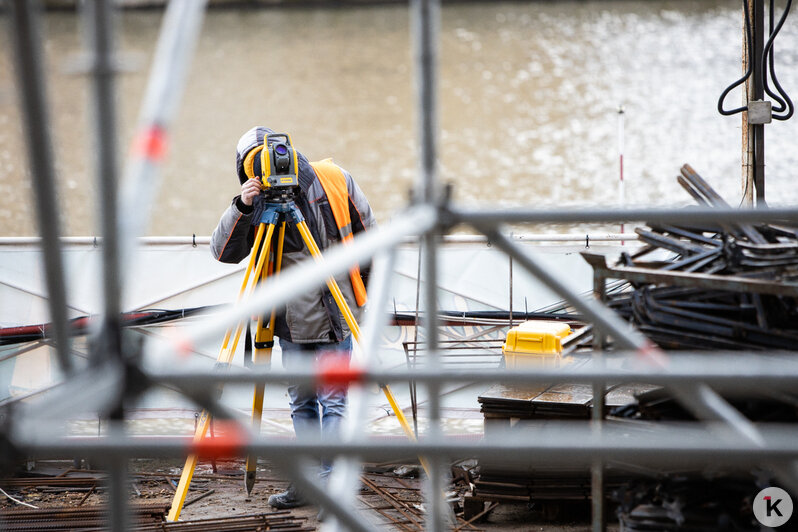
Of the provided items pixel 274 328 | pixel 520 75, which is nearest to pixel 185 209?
pixel 520 75

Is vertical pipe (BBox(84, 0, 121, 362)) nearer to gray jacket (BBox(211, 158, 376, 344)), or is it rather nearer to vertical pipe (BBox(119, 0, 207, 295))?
vertical pipe (BBox(119, 0, 207, 295))

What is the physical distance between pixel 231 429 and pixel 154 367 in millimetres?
145

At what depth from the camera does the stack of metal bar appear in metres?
2.29

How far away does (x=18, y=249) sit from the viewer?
171 inches

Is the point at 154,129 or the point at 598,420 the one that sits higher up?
the point at 154,129

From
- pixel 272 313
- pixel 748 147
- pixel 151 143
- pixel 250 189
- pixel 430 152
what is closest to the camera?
pixel 151 143

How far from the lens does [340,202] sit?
3.36 meters

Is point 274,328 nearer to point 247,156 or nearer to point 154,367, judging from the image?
A: point 247,156

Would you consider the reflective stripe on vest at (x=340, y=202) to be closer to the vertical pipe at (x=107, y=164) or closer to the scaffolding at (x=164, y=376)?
the scaffolding at (x=164, y=376)

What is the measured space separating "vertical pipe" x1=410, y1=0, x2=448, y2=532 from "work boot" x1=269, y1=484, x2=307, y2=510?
141 centimetres

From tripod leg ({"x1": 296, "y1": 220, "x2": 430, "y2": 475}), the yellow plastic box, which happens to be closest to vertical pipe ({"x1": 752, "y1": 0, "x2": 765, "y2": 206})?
the yellow plastic box

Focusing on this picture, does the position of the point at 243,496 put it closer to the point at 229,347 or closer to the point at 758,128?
the point at 229,347

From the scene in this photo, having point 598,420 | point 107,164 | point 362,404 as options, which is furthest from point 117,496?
point 598,420

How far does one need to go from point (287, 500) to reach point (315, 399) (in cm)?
43
